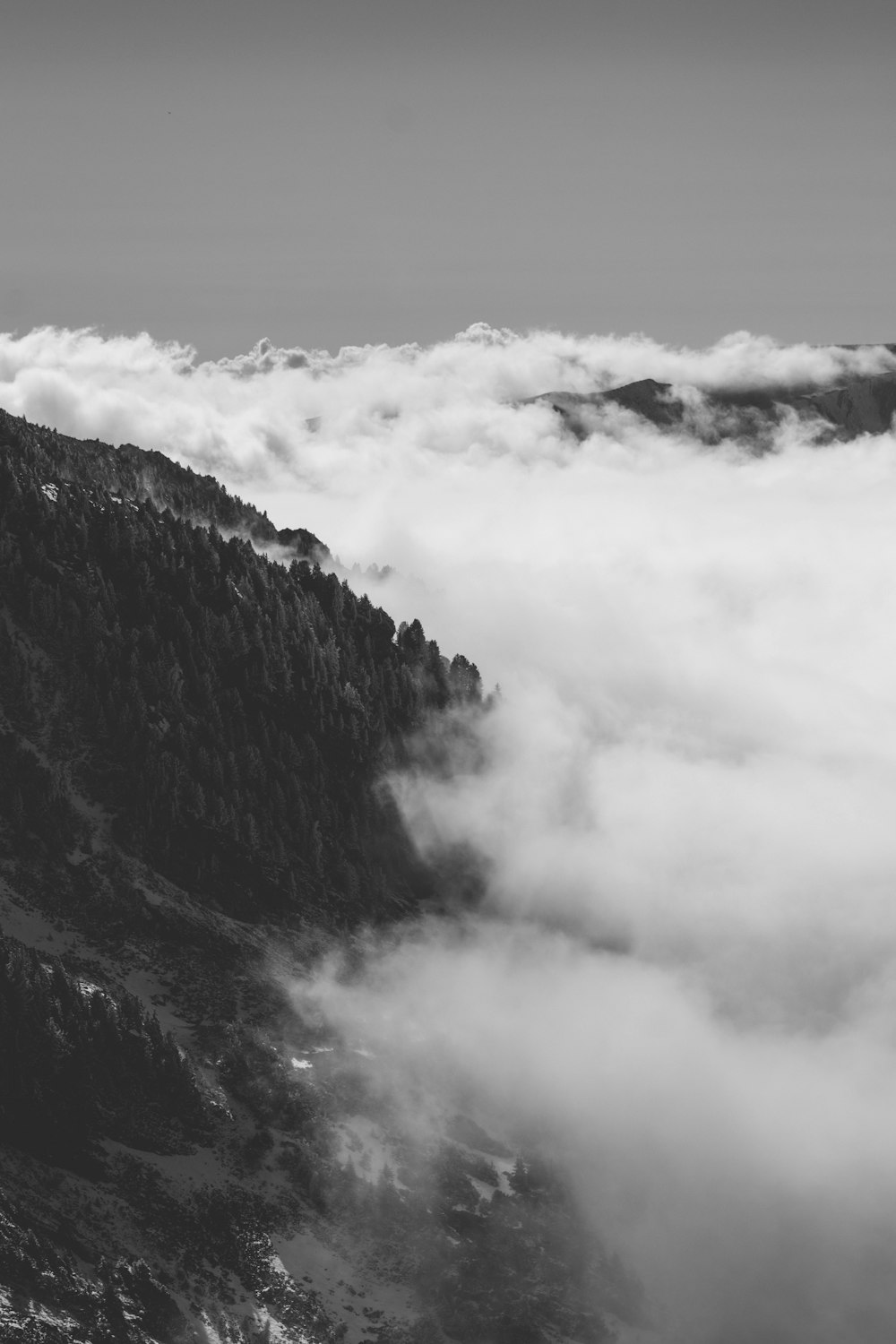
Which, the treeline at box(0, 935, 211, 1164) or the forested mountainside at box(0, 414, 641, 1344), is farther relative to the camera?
the treeline at box(0, 935, 211, 1164)

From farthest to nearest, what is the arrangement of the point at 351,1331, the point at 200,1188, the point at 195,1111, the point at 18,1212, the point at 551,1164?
the point at 551,1164 < the point at 195,1111 < the point at 200,1188 < the point at 351,1331 < the point at 18,1212

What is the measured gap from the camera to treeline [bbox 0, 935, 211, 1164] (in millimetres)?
138750

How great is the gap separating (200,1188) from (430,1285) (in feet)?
106

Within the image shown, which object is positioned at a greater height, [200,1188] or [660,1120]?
[660,1120]

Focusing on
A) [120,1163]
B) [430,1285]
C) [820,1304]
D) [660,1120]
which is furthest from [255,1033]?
[820,1304]

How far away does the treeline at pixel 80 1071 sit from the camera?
139 m

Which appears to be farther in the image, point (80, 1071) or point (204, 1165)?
point (204, 1165)

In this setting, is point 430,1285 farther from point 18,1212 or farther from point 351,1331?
point 18,1212

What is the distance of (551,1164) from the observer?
573ft

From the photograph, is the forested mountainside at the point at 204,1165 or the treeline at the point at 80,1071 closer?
the forested mountainside at the point at 204,1165

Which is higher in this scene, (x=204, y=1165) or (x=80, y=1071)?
(x=80, y=1071)

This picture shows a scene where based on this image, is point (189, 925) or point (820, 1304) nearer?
point (820, 1304)

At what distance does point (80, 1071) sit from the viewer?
146m

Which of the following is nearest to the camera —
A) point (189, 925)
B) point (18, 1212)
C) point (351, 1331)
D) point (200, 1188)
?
point (18, 1212)
